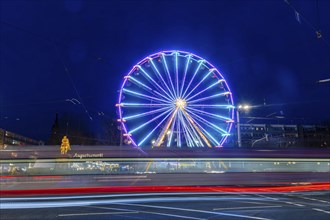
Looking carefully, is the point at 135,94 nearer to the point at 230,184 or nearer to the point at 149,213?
the point at 230,184

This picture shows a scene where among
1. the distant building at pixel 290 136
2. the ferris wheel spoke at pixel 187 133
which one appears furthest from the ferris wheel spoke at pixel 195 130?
the distant building at pixel 290 136

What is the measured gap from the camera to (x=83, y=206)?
43.3 feet

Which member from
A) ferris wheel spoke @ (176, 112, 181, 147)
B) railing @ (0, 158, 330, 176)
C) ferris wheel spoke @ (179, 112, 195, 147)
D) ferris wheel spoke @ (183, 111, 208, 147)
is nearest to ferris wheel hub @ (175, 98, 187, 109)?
ferris wheel spoke @ (183, 111, 208, 147)

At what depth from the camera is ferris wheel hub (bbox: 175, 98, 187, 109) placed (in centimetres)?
3350

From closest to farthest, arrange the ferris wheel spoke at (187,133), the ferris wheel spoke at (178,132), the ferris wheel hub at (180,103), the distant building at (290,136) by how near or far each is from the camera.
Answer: the ferris wheel spoke at (187,133), the ferris wheel spoke at (178,132), the ferris wheel hub at (180,103), the distant building at (290,136)

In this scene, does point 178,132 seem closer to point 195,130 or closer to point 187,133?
point 187,133

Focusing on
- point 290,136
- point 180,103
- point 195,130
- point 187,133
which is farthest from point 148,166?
point 290,136

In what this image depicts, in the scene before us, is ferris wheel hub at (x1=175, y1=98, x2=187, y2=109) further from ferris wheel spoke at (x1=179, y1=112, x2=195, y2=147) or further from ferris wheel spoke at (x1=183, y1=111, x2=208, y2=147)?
ferris wheel spoke at (x1=179, y1=112, x2=195, y2=147)

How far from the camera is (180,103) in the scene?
33.6 m

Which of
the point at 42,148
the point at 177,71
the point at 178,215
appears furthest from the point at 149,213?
the point at 177,71

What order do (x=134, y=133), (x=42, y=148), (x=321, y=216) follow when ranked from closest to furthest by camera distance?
(x=321, y=216), (x=42, y=148), (x=134, y=133)

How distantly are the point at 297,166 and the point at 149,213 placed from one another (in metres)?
18.3

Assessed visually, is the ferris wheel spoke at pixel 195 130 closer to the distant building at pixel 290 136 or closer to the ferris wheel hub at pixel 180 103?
the ferris wheel hub at pixel 180 103

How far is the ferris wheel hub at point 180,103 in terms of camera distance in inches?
1319
